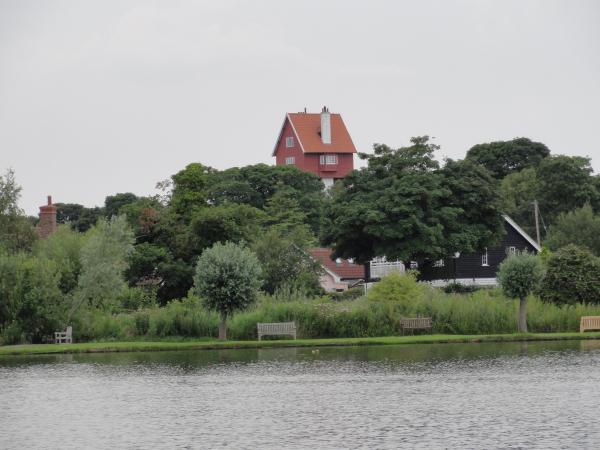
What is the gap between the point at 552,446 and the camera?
23.0 metres

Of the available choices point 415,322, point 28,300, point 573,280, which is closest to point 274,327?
point 415,322

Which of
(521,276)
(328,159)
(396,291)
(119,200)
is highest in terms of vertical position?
(328,159)

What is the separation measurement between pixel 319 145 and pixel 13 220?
77.9 m

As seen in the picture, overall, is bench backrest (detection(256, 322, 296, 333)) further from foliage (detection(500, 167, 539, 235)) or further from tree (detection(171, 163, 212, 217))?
foliage (detection(500, 167, 539, 235))

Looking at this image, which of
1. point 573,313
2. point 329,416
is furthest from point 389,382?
point 573,313

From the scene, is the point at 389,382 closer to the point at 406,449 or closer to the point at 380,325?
the point at 406,449

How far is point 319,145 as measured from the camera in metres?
151

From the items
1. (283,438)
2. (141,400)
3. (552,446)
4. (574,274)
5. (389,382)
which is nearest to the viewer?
(552,446)

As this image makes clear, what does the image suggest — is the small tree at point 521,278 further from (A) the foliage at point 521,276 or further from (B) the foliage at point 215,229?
(B) the foliage at point 215,229

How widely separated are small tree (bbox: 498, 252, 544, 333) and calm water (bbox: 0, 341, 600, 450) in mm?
9026

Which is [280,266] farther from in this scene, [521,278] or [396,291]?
[521,278]

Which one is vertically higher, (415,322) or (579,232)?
(579,232)

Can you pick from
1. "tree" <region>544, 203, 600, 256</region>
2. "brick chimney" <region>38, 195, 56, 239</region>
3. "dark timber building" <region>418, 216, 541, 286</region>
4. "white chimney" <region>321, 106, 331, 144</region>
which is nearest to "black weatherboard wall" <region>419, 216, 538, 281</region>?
"dark timber building" <region>418, 216, 541, 286</region>

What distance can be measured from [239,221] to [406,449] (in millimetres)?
52480
